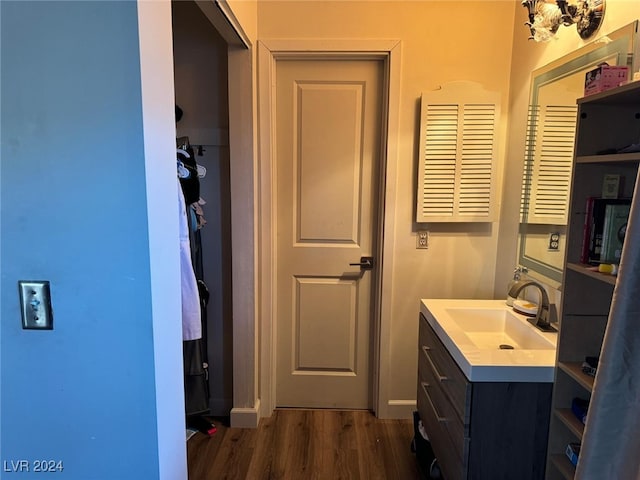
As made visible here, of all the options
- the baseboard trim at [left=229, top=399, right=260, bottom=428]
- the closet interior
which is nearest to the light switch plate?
the closet interior

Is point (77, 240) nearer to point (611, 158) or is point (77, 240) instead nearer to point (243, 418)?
point (611, 158)

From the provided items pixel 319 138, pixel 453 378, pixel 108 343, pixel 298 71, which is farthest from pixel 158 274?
pixel 298 71

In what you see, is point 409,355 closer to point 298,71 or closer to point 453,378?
point 453,378

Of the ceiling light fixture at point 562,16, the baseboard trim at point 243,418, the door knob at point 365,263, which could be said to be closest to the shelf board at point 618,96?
the ceiling light fixture at point 562,16

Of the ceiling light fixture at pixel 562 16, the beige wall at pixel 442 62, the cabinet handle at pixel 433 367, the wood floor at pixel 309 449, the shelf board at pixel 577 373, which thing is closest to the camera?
the shelf board at pixel 577 373

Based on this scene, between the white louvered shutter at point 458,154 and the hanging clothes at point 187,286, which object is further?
the white louvered shutter at point 458,154

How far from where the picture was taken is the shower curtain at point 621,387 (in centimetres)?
87

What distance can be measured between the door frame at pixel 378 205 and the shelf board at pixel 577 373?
117cm

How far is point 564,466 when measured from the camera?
4.06 ft

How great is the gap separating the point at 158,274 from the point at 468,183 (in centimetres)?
181

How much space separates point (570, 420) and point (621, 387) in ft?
1.32

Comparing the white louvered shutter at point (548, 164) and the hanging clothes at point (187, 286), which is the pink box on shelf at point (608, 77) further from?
the hanging clothes at point (187, 286)

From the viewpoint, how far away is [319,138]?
7.72 feet

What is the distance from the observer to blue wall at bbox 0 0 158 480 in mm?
861
